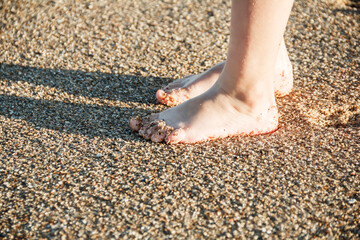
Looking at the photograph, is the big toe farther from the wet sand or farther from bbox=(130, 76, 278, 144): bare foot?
bbox=(130, 76, 278, 144): bare foot

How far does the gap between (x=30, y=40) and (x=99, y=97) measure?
914 mm

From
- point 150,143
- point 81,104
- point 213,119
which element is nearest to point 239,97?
point 213,119

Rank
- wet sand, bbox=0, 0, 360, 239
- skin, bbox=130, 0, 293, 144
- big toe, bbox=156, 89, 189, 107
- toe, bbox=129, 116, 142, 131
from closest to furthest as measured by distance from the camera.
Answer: wet sand, bbox=0, 0, 360, 239 < skin, bbox=130, 0, 293, 144 < toe, bbox=129, 116, 142, 131 < big toe, bbox=156, 89, 189, 107

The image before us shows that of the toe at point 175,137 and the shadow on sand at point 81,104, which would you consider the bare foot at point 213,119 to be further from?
the shadow on sand at point 81,104

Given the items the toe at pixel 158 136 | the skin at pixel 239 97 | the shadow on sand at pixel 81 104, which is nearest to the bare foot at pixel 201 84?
the shadow on sand at pixel 81 104

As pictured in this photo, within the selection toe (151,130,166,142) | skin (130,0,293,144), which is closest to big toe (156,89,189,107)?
skin (130,0,293,144)

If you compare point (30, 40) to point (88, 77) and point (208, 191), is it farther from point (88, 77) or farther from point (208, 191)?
point (208, 191)

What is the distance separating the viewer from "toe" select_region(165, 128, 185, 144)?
75.6 inches

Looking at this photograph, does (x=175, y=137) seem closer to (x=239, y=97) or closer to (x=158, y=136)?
(x=158, y=136)

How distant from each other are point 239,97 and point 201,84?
386 mm

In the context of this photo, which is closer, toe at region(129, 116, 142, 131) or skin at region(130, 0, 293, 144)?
skin at region(130, 0, 293, 144)

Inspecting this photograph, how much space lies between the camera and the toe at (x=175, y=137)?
1.92 m

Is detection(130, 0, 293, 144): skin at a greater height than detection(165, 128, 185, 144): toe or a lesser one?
greater

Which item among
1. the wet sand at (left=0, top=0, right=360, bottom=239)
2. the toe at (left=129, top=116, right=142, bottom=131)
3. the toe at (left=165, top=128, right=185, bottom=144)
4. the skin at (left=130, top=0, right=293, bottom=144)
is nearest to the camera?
the wet sand at (left=0, top=0, right=360, bottom=239)
